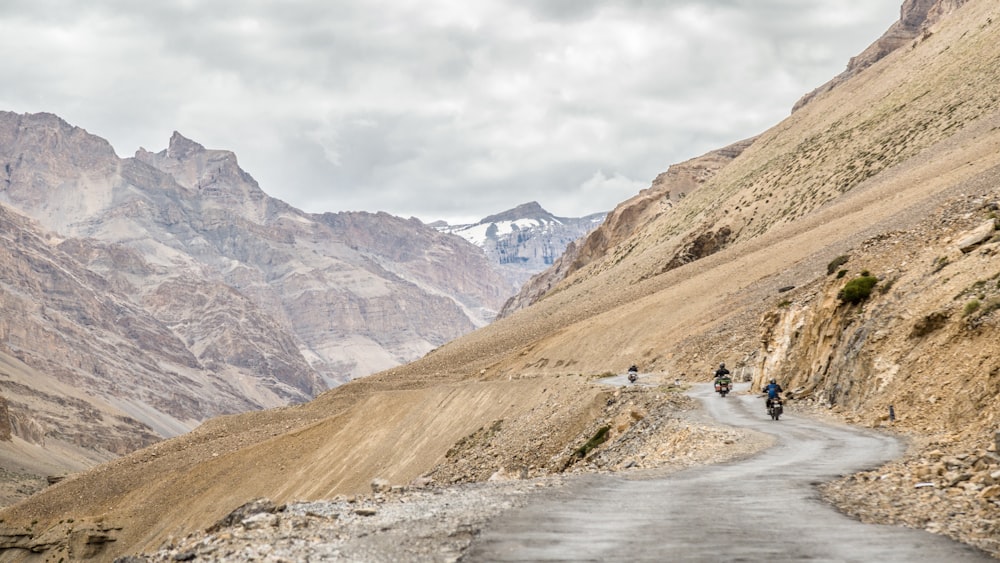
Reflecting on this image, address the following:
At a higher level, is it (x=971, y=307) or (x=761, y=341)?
(x=761, y=341)

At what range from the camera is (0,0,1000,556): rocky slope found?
898 inches

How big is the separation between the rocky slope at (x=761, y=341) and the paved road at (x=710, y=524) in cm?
94

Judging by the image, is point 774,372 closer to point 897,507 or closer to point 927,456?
point 927,456

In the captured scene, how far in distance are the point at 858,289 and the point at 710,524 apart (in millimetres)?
20193

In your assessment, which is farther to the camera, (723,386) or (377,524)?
(723,386)

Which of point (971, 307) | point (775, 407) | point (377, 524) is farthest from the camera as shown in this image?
point (775, 407)

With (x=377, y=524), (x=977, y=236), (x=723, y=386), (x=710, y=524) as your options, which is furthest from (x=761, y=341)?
(x=377, y=524)

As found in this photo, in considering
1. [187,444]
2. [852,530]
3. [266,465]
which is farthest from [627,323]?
[852,530]

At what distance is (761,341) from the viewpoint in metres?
37.7

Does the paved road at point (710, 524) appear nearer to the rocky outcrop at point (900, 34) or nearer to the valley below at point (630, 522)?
the valley below at point (630, 522)

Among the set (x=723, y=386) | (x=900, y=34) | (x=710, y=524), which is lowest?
(x=710, y=524)

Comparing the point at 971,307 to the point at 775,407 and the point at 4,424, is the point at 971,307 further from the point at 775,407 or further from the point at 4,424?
the point at 4,424

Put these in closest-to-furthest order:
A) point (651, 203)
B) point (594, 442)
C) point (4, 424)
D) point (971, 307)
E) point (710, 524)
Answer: point (710, 524) → point (971, 307) → point (594, 442) → point (651, 203) → point (4, 424)

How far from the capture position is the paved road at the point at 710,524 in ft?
31.7
